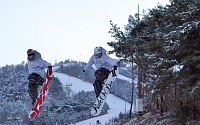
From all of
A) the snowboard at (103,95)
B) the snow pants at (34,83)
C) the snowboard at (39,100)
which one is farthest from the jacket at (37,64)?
the snowboard at (103,95)

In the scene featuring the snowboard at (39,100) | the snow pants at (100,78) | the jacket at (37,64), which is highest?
Result: the jacket at (37,64)

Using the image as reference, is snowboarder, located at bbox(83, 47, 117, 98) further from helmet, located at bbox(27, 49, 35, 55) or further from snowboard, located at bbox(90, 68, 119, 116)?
helmet, located at bbox(27, 49, 35, 55)

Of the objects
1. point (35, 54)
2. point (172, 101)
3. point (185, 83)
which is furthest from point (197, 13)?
point (35, 54)

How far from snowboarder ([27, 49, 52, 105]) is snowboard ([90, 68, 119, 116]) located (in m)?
1.87

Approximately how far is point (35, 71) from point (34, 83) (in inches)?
14.1

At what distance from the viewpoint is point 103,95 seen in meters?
7.09

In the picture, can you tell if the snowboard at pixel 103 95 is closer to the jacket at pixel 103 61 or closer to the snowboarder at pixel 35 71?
the jacket at pixel 103 61

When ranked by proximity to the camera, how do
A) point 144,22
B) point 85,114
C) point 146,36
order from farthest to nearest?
point 85,114
point 144,22
point 146,36

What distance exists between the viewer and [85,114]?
33.5 m

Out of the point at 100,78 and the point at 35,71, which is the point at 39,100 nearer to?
the point at 35,71

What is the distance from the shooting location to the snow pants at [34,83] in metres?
7.79

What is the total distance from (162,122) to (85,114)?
1705cm

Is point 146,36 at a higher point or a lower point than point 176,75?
higher

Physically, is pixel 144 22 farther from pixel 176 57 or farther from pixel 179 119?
pixel 179 119
